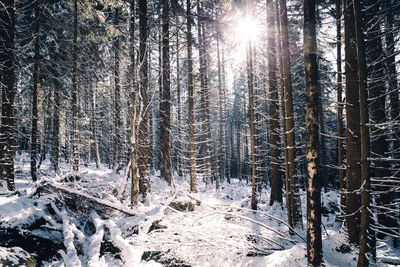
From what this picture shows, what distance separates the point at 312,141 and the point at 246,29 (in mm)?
7608

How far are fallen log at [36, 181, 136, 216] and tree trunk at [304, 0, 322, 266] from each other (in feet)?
14.3

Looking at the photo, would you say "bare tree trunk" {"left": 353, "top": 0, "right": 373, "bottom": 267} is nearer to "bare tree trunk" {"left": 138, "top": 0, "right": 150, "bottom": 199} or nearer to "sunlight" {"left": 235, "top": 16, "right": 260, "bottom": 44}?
"bare tree trunk" {"left": 138, "top": 0, "right": 150, "bottom": 199}

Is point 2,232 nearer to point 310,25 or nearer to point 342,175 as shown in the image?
point 310,25

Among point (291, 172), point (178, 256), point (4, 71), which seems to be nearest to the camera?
point (178, 256)

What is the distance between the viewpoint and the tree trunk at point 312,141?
3.90 m

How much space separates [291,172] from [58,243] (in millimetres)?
7410

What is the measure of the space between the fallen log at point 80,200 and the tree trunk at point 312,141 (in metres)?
4.35

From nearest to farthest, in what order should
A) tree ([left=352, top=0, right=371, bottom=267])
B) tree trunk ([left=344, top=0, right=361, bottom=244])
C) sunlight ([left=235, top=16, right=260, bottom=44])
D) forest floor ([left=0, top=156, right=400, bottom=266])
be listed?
tree ([left=352, top=0, right=371, bottom=267])
forest floor ([left=0, top=156, right=400, bottom=266])
tree trunk ([left=344, top=0, right=361, bottom=244])
sunlight ([left=235, top=16, right=260, bottom=44])

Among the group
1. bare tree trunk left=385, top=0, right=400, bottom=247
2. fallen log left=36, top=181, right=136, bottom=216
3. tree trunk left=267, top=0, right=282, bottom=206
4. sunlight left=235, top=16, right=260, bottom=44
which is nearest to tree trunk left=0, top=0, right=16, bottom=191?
fallen log left=36, top=181, right=136, bottom=216

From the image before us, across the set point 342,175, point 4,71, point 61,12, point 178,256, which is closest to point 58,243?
point 178,256

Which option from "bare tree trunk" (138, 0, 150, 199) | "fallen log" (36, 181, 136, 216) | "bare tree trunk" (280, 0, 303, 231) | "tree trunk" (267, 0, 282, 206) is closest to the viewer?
"fallen log" (36, 181, 136, 216)

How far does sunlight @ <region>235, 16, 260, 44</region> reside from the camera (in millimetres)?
9555

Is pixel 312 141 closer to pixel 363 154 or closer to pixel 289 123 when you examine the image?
pixel 363 154

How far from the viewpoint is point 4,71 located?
876 cm
